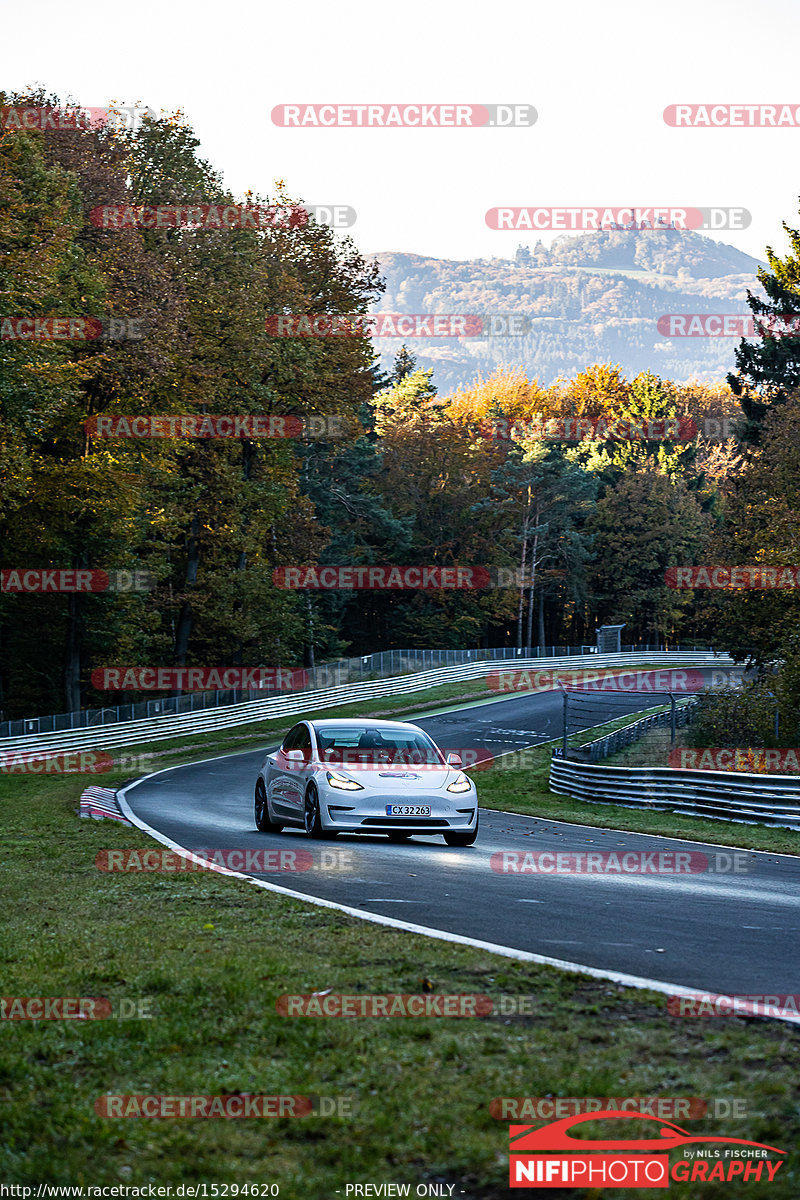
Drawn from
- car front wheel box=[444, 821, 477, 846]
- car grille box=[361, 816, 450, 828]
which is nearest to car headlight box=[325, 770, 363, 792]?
car grille box=[361, 816, 450, 828]

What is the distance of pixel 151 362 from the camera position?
4062 cm

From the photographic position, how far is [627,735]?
127ft

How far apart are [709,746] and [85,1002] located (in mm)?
31002

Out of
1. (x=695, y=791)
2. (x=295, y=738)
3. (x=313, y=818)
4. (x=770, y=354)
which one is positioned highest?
(x=770, y=354)

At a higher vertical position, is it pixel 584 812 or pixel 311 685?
pixel 311 685

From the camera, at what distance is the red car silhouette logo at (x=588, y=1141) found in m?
3.76

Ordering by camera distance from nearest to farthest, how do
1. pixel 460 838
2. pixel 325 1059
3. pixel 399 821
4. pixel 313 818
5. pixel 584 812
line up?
pixel 325 1059 < pixel 399 821 < pixel 313 818 < pixel 460 838 < pixel 584 812

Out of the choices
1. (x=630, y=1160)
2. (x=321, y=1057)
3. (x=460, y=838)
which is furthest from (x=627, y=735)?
(x=630, y=1160)

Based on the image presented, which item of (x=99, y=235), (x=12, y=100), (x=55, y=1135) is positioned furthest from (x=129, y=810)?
(x=12, y=100)

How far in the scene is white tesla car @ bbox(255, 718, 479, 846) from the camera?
15164mm

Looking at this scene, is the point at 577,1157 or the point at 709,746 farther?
the point at 709,746

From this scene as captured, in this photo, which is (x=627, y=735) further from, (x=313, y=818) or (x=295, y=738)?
(x=313, y=818)

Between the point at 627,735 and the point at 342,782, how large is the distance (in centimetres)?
2481

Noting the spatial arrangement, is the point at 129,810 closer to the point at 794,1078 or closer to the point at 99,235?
the point at 794,1078
